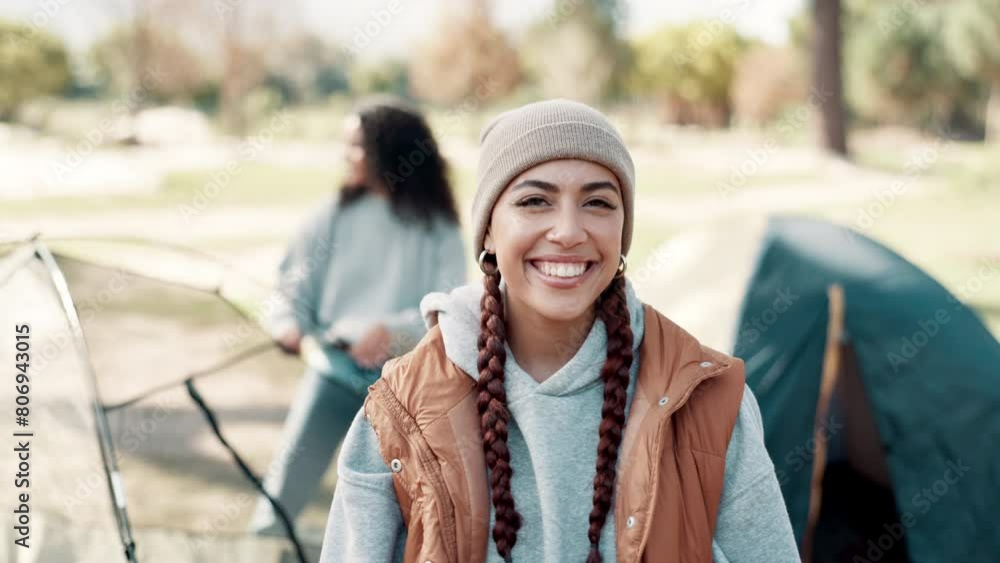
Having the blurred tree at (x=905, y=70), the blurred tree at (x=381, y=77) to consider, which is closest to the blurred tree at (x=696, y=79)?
the blurred tree at (x=905, y=70)

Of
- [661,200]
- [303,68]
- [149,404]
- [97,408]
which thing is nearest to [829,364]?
[149,404]

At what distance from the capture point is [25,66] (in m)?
23.4

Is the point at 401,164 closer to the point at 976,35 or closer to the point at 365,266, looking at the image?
the point at 365,266

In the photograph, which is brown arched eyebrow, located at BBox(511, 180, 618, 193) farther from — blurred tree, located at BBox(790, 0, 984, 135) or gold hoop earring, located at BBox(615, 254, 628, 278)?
blurred tree, located at BBox(790, 0, 984, 135)

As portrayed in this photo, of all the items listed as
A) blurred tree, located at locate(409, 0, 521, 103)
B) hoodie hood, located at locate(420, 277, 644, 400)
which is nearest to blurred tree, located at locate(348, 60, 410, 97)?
blurred tree, located at locate(409, 0, 521, 103)

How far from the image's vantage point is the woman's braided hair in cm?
123

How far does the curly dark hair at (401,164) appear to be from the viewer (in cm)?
295

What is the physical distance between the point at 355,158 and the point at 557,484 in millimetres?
1919

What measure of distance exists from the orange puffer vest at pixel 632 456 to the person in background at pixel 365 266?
4.48 feet

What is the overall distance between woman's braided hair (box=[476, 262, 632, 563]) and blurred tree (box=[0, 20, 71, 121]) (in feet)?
83.5

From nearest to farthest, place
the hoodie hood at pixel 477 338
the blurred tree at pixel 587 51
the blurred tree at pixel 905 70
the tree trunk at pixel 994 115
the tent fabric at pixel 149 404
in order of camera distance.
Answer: the hoodie hood at pixel 477 338 → the tent fabric at pixel 149 404 → the tree trunk at pixel 994 115 → the blurred tree at pixel 905 70 → the blurred tree at pixel 587 51

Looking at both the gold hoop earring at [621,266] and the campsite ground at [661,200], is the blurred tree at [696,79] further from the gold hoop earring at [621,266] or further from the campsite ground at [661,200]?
the gold hoop earring at [621,266]

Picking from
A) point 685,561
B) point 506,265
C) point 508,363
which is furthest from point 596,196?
point 685,561

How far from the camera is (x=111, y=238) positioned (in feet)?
7.42
